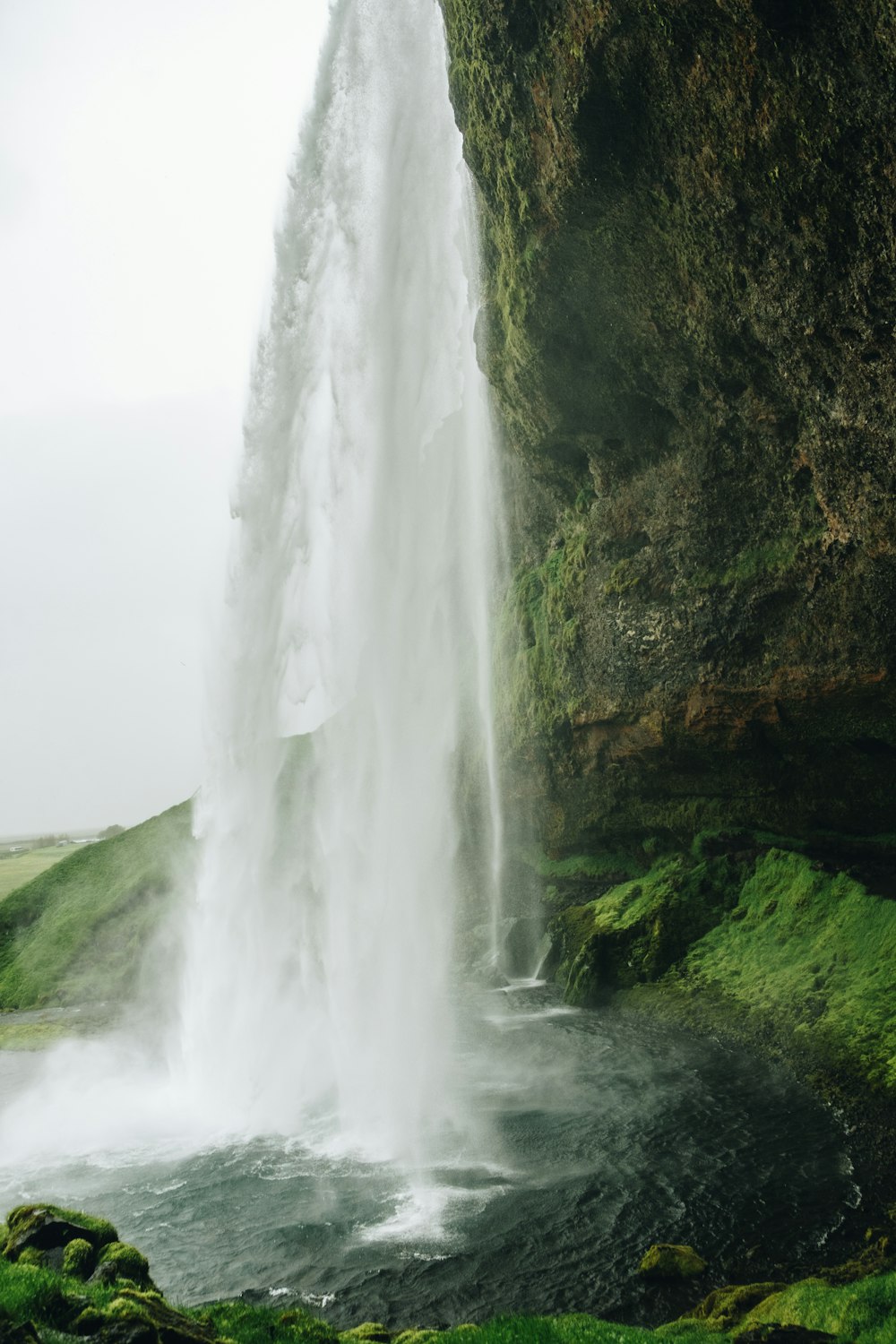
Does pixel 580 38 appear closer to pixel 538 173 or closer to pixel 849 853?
pixel 538 173

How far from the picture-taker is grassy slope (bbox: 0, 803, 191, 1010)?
37.4 meters

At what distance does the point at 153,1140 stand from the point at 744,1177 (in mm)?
10629

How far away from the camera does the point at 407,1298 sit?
32.9 feet

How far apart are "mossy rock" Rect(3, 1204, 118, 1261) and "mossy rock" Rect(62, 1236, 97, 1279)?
20 centimetres

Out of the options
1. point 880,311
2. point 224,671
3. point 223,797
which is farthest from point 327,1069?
point 880,311

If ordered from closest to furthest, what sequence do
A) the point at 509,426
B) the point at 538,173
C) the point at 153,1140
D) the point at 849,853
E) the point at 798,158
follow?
the point at 798,158 → the point at 153,1140 → the point at 538,173 → the point at 849,853 → the point at 509,426

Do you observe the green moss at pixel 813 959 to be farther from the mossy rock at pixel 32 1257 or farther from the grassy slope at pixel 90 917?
the grassy slope at pixel 90 917

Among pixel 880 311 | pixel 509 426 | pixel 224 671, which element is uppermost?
pixel 509 426

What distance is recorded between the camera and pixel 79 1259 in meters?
9.32

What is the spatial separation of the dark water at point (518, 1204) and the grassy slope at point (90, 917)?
24.5 m

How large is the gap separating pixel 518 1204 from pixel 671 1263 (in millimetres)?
2588

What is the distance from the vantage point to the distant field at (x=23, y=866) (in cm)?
5341

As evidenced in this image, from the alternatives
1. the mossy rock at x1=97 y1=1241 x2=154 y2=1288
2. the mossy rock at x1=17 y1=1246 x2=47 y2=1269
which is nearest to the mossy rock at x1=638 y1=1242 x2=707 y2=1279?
the mossy rock at x1=97 y1=1241 x2=154 y2=1288

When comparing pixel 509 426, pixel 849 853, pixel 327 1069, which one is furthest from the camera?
pixel 509 426
